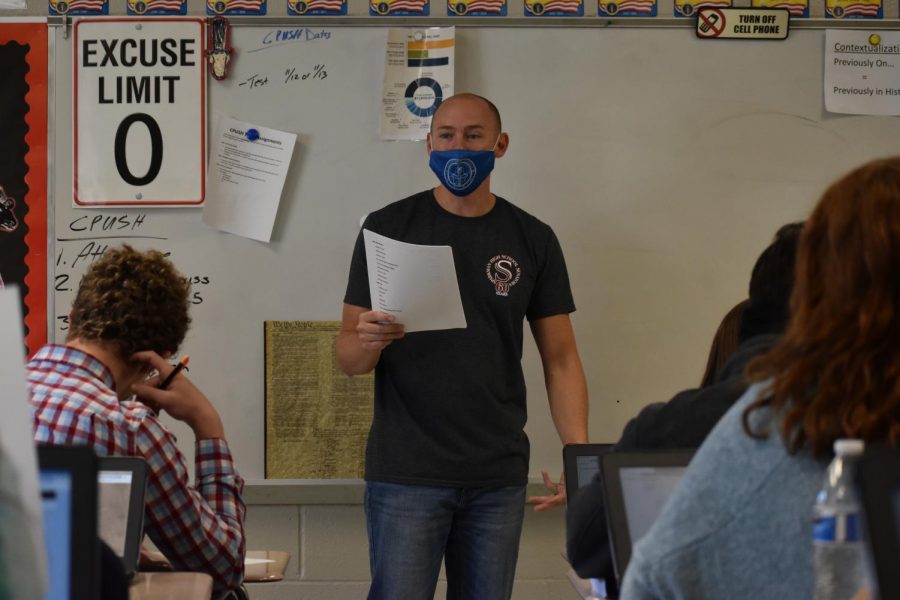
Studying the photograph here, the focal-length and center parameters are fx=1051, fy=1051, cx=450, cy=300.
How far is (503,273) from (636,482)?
1126 millimetres

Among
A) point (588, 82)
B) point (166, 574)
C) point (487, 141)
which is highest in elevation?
point (588, 82)

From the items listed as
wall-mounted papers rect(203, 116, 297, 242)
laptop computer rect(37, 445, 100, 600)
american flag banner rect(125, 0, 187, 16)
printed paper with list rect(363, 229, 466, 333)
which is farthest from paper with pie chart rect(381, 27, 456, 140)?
laptop computer rect(37, 445, 100, 600)

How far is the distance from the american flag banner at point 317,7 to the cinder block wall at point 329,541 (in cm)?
131

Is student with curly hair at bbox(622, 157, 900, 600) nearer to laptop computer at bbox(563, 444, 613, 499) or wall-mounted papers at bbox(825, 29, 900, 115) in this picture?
laptop computer at bbox(563, 444, 613, 499)

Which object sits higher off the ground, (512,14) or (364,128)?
(512,14)

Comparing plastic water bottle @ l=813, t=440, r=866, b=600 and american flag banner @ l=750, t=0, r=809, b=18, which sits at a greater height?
american flag banner @ l=750, t=0, r=809, b=18

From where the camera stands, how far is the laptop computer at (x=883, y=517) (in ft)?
2.64

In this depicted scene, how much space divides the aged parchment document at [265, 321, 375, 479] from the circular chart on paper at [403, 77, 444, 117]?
707 mm

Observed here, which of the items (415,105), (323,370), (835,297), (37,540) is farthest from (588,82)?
(37,540)

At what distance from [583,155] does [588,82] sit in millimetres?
208

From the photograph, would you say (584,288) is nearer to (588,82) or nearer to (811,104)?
(588,82)

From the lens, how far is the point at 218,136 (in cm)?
295

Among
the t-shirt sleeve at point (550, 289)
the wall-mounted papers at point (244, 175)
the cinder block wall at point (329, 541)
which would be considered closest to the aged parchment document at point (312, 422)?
the cinder block wall at point (329, 541)

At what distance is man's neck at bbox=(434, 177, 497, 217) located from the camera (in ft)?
8.18
